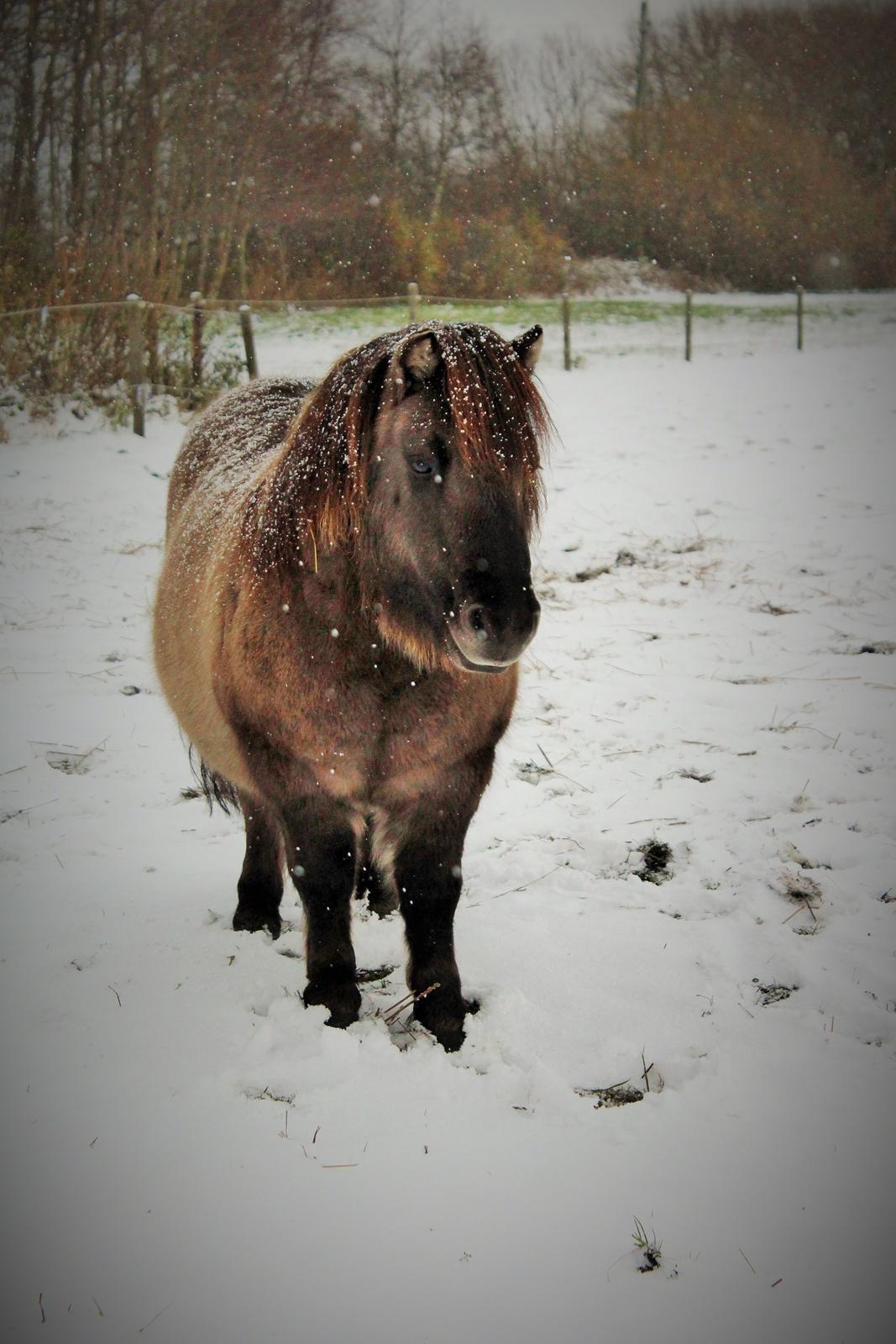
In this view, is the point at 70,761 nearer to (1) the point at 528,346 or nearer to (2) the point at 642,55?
(1) the point at 528,346

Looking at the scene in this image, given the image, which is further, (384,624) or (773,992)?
(773,992)

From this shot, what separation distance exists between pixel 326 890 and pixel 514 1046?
638 millimetres

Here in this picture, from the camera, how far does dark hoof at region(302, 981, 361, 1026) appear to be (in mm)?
2080

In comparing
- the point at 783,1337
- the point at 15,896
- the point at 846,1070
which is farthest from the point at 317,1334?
the point at 15,896

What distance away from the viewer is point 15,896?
2588mm

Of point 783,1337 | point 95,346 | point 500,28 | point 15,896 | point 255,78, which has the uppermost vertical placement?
point 500,28

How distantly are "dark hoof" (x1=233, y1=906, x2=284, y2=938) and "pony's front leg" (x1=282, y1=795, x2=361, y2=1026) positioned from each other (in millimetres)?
430

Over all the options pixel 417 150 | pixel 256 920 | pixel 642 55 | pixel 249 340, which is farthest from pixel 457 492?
pixel 642 55

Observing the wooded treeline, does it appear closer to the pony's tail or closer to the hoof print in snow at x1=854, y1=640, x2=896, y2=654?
the pony's tail

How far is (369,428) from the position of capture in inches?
68.3

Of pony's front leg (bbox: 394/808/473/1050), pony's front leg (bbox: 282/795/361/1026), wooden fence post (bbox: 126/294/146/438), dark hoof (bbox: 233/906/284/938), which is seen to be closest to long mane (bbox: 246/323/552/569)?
pony's front leg (bbox: 282/795/361/1026)

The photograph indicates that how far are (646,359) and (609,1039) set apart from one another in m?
14.7

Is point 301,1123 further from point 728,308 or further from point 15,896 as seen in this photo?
point 728,308

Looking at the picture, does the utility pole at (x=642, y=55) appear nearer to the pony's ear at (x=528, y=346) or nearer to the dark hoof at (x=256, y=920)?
the pony's ear at (x=528, y=346)
